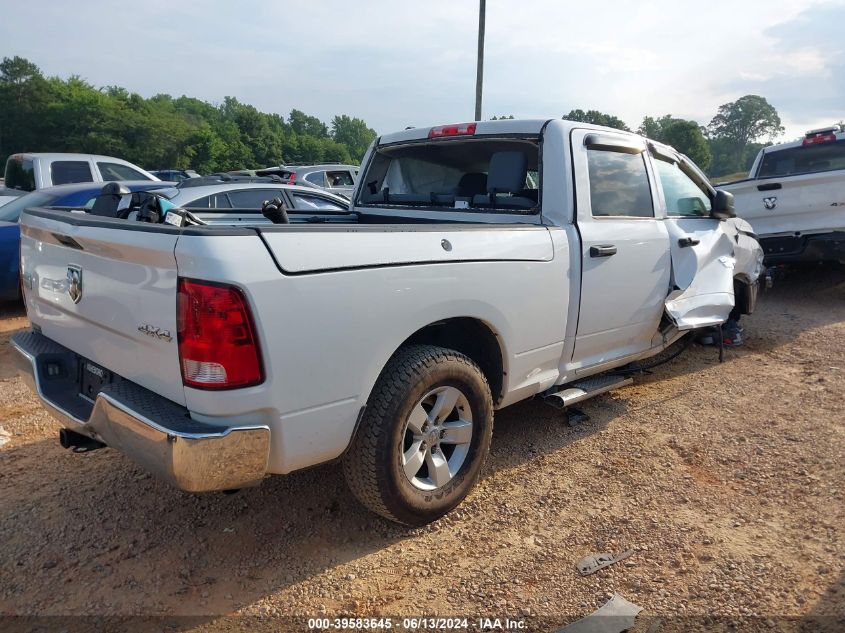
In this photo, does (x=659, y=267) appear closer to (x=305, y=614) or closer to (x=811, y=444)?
(x=811, y=444)

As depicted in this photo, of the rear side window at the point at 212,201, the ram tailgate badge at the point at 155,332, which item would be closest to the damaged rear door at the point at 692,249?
the ram tailgate badge at the point at 155,332

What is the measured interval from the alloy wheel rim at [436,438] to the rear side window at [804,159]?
279 inches

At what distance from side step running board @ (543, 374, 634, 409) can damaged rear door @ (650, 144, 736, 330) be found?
2.18ft

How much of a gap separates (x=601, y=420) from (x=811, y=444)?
1.26 metres

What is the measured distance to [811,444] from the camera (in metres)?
3.73

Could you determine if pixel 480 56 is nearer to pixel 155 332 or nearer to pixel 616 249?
pixel 616 249

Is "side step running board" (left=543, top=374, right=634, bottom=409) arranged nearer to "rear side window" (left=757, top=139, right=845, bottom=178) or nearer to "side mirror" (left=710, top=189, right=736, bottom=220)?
"side mirror" (left=710, top=189, right=736, bottom=220)

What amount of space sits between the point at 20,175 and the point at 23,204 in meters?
3.40

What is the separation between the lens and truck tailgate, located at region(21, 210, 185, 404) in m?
2.14

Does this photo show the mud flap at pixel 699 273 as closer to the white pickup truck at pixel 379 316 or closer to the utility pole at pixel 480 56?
the white pickup truck at pixel 379 316

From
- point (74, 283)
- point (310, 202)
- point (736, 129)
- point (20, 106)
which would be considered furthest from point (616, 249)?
point (736, 129)

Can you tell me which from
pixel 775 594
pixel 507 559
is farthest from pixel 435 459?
pixel 775 594

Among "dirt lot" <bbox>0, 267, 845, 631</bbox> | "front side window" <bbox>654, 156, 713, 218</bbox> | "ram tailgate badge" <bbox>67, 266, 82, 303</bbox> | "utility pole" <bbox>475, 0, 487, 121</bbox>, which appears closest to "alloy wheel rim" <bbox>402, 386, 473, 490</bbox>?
"dirt lot" <bbox>0, 267, 845, 631</bbox>

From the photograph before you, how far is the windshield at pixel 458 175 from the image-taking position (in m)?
3.74
